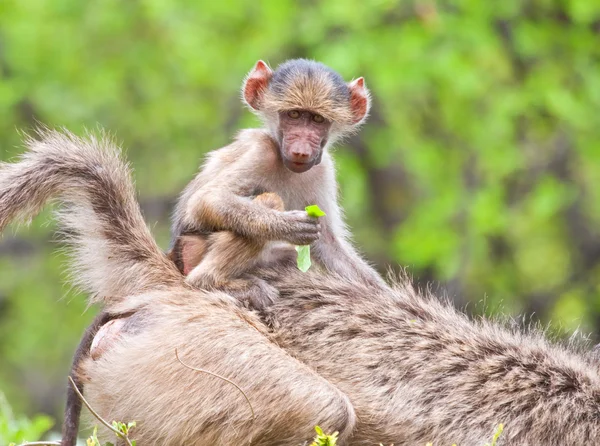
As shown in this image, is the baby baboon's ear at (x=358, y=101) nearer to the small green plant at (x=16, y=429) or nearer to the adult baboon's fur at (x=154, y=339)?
the adult baboon's fur at (x=154, y=339)

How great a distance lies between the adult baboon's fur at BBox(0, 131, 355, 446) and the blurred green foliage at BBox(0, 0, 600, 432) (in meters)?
8.66

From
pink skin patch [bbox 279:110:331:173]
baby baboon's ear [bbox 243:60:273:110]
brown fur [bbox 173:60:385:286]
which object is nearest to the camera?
brown fur [bbox 173:60:385:286]

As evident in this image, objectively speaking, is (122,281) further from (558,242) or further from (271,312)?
(558,242)

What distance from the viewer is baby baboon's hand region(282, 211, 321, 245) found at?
19.6ft

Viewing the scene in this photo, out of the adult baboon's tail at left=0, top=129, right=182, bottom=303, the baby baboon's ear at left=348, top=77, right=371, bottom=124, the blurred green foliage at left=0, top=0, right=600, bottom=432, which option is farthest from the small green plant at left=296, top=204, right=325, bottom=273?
the blurred green foliage at left=0, top=0, right=600, bottom=432

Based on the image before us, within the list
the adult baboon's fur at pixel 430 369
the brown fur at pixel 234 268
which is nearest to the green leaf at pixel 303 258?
the adult baboon's fur at pixel 430 369

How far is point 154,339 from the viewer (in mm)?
5594

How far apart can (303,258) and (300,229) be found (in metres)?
0.22

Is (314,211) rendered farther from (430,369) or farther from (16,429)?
(16,429)

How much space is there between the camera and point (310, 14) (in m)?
17.0

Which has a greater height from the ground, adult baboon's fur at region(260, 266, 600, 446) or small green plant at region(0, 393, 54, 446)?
adult baboon's fur at region(260, 266, 600, 446)

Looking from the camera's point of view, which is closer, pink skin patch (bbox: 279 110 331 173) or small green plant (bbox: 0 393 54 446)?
pink skin patch (bbox: 279 110 331 173)

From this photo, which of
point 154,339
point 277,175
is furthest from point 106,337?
point 277,175

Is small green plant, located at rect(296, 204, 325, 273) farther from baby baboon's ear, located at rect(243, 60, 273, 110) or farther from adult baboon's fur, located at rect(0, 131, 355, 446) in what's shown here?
baby baboon's ear, located at rect(243, 60, 273, 110)
